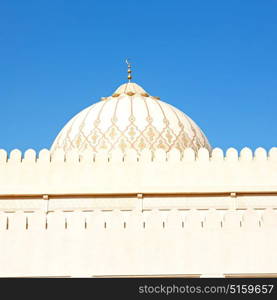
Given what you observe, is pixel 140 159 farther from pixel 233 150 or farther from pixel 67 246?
pixel 67 246

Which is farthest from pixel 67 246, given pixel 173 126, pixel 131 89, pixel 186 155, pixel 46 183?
pixel 131 89

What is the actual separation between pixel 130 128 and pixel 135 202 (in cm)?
265

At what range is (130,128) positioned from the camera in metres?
11.9

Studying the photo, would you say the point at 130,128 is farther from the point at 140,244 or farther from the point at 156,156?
the point at 140,244

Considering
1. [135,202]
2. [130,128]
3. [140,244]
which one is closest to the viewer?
[140,244]

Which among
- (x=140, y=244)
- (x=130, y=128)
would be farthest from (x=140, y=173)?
(x=140, y=244)

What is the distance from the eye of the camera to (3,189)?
9.71 m

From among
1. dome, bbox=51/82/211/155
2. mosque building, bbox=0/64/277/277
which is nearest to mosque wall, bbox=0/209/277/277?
mosque building, bbox=0/64/277/277

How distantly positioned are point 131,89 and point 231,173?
15.2ft

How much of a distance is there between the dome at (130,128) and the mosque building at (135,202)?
3 centimetres

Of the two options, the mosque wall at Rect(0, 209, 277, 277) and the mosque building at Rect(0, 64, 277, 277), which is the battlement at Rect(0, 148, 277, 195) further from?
the mosque wall at Rect(0, 209, 277, 277)
